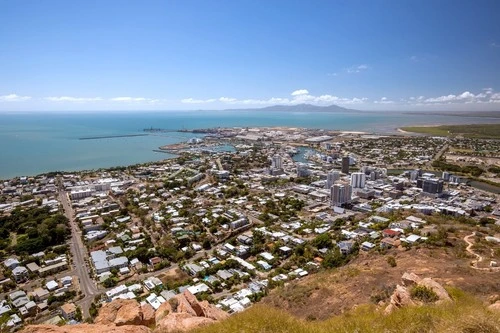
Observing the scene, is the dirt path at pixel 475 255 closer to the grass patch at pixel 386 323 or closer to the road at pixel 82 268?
the grass patch at pixel 386 323

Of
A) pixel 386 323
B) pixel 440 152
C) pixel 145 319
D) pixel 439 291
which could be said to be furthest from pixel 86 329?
pixel 440 152

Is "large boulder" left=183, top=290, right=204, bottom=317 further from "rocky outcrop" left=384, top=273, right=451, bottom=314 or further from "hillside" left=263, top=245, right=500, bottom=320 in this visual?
"hillside" left=263, top=245, right=500, bottom=320

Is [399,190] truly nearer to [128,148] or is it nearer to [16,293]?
[16,293]

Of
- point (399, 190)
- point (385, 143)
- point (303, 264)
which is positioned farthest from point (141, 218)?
point (385, 143)

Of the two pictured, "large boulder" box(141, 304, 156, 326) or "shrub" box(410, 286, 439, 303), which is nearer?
"large boulder" box(141, 304, 156, 326)

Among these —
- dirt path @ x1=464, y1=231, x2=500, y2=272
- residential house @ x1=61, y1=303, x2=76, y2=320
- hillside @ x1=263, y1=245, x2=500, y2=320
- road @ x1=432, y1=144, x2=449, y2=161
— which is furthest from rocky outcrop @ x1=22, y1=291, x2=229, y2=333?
road @ x1=432, y1=144, x2=449, y2=161

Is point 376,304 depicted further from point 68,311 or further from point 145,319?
point 68,311

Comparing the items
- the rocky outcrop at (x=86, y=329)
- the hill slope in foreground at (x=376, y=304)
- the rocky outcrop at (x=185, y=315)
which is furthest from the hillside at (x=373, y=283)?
the rocky outcrop at (x=86, y=329)
